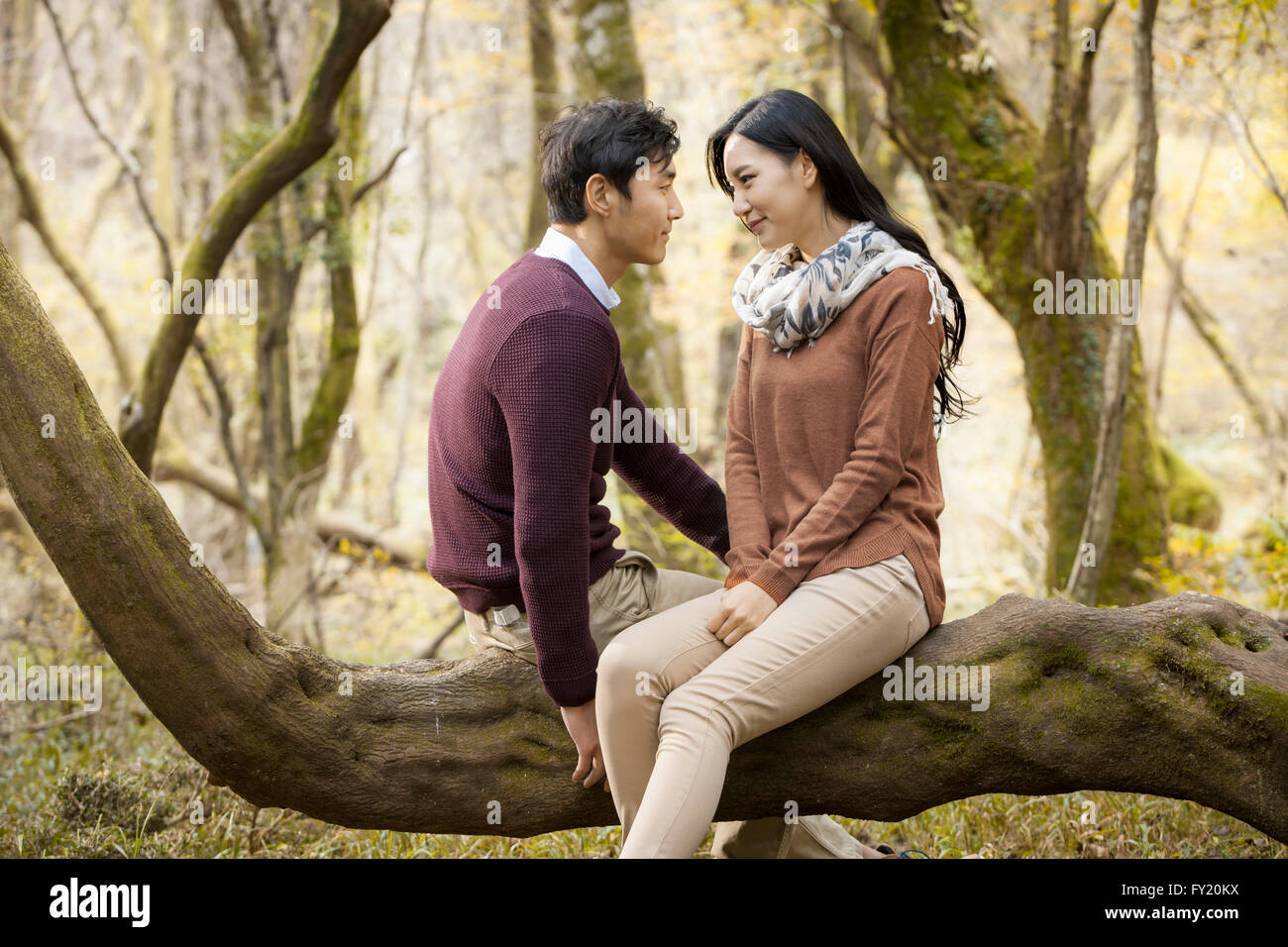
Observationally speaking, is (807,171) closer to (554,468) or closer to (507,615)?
(554,468)

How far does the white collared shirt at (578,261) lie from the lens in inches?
103

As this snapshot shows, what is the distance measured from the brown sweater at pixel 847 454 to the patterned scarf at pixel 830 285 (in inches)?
1.3

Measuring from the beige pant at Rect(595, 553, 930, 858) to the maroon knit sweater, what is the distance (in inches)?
5.5

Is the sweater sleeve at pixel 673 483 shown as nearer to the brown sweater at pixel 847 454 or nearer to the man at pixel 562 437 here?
the man at pixel 562 437

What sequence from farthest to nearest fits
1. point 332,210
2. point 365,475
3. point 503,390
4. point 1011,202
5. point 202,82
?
point 365,475, point 202,82, point 332,210, point 1011,202, point 503,390

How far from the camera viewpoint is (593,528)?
274cm

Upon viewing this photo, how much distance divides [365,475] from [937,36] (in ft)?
31.6

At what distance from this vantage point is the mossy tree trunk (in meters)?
5.70

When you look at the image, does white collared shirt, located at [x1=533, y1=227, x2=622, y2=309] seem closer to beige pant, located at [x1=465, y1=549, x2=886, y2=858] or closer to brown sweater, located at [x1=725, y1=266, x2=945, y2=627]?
brown sweater, located at [x1=725, y1=266, x2=945, y2=627]

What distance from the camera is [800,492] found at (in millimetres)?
2664

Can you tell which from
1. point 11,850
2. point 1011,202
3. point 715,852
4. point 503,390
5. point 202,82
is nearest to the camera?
point 503,390

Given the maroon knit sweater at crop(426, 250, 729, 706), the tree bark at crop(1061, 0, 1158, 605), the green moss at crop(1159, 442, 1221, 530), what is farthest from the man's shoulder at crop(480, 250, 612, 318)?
the green moss at crop(1159, 442, 1221, 530)
